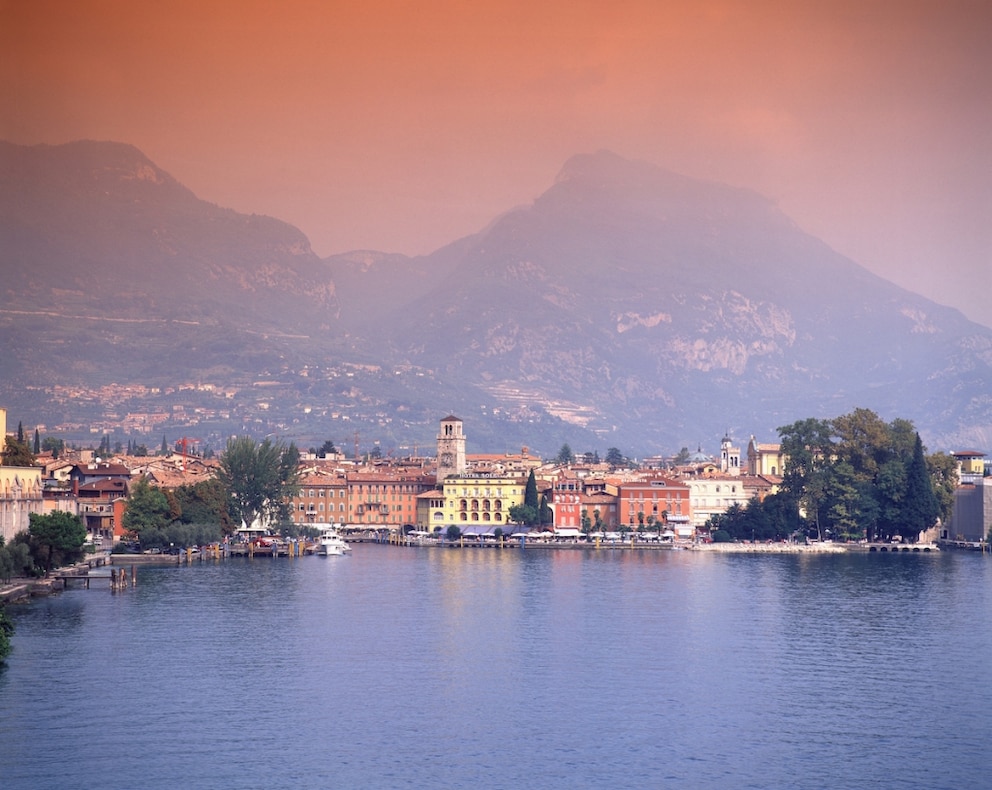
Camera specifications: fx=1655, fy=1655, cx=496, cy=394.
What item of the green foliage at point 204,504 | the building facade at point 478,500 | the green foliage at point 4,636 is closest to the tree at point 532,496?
the building facade at point 478,500

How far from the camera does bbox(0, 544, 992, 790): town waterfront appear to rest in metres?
22.3

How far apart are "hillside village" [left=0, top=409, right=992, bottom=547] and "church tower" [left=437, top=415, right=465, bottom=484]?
51mm

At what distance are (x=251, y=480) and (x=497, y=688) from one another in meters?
39.4

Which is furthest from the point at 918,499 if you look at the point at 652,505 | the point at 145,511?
the point at 145,511

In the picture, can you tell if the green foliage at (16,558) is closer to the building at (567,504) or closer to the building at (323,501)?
the building at (567,504)

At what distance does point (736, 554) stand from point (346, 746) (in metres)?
42.4

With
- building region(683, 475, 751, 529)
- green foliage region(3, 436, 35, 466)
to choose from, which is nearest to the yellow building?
building region(683, 475, 751, 529)

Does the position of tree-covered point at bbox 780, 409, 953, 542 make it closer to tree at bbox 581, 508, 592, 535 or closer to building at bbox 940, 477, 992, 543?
building at bbox 940, 477, 992, 543

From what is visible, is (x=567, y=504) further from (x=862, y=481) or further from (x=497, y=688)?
(x=497, y=688)

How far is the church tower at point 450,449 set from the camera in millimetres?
83312

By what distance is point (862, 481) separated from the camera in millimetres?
66938

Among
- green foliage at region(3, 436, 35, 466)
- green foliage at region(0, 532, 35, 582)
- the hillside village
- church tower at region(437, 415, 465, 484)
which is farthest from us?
church tower at region(437, 415, 465, 484)

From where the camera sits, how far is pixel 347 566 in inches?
2217

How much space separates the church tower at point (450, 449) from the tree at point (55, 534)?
38.9 metres
